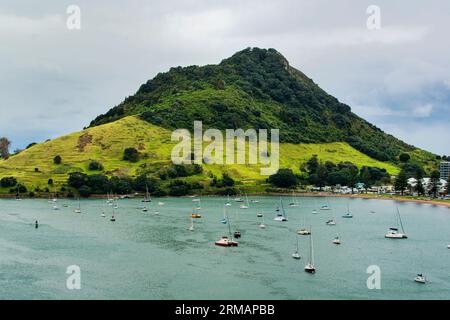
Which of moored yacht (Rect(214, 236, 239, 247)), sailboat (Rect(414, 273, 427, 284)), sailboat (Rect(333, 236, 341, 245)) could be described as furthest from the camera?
sailboat (Rect(333, 236, 341, 245))

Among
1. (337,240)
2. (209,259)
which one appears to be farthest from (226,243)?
(337,240)

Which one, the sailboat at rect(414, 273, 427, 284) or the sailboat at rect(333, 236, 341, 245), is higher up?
the sailboat at rect(333, 236, 341, 245)

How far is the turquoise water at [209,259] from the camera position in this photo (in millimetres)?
77500

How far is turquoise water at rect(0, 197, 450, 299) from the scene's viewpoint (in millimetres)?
77500

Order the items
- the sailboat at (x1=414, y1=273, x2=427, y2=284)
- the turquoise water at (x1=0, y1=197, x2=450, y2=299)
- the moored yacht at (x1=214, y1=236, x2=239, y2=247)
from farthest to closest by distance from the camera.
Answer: the moored yacht at (x1=214, y1=236, x2=239, y2=247) → the sailboat at (x1=414, y1=273, x2=427, y2=284) → the turquoise water at (x1=0, y1=197, x2=450, y2=299)

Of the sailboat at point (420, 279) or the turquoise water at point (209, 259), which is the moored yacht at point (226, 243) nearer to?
the turquoise water at point (209, 259)

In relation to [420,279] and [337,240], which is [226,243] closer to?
[337,240]

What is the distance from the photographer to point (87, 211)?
185 m

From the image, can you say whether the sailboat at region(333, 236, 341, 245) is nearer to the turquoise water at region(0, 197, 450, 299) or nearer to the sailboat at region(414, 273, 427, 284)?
the turquoise water at region(0, 197, 450, 299)

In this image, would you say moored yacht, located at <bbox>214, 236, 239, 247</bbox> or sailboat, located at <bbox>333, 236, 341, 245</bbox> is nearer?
moored yacht, located at <bbox>214, 236, 239, 247</bbox>

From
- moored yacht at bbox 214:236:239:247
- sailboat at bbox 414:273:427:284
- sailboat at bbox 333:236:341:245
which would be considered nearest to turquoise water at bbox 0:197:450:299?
sailboat at bbox 414:273:427:284

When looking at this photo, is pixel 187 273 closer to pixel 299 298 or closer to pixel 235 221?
pixel 299 298
